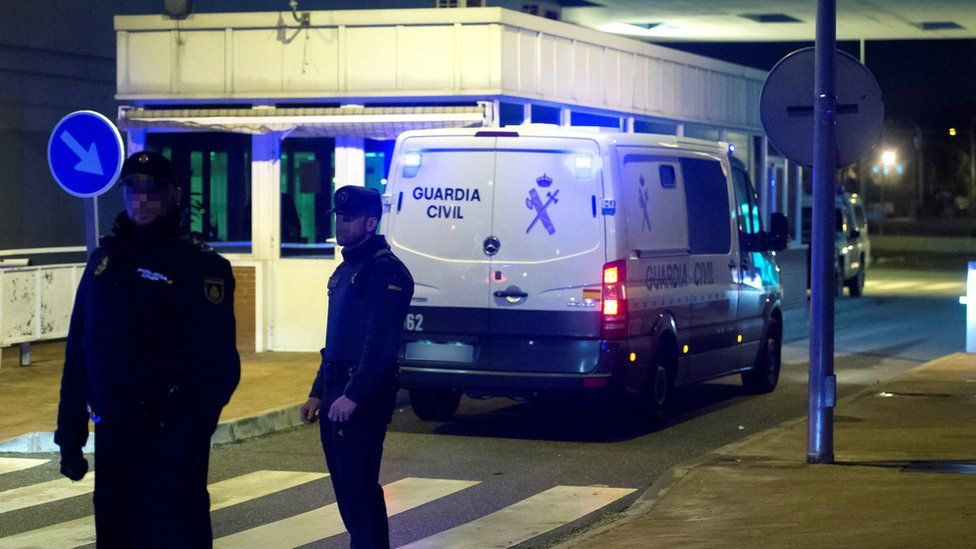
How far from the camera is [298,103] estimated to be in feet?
55.1

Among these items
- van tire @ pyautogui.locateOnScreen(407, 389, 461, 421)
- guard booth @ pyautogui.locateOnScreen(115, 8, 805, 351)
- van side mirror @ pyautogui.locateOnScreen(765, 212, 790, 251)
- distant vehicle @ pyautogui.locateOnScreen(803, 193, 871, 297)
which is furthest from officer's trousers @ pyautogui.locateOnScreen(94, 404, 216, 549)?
distant vehicle @ pyautogui.locateOnScreen(803, 193, 871, 297)

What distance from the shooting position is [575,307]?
11109 millimetres

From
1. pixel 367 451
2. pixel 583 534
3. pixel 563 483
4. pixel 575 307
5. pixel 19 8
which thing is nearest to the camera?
pixel 367 451

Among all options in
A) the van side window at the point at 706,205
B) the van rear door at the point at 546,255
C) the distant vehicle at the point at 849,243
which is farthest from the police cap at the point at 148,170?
the distant vehicle at the point at 849,243

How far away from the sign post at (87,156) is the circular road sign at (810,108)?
476cm

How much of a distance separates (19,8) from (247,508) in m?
12.4

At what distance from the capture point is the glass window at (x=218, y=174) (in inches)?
674

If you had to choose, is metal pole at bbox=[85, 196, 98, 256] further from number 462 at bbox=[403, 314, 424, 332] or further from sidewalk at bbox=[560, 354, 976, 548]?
sidewalk at bbox=[560, 354, 976, 548]

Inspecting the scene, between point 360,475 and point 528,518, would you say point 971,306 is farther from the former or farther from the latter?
point 360,475

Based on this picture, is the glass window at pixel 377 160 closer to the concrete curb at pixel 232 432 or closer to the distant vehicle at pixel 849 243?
the concrete curb at pixel 232 432

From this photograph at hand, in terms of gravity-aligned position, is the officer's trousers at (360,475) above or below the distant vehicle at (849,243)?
below

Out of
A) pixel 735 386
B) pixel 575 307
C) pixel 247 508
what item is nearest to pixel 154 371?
pixel 247 508

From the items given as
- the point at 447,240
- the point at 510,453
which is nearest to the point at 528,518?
the point at 510,453

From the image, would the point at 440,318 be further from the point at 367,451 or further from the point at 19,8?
the point at 19,8
